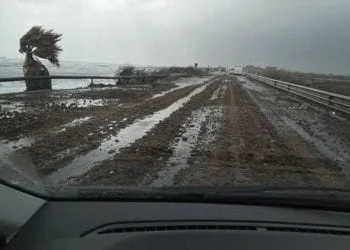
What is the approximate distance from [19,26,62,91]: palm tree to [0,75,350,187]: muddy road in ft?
47.6

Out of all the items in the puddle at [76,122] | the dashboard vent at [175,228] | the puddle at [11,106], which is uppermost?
the dashboard vent at [175,228]

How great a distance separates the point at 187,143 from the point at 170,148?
77cm

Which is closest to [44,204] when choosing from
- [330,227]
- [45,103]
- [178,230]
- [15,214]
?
[15,214]

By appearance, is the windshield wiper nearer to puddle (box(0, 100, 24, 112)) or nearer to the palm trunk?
puddle (box(0, 100, 24, 112))

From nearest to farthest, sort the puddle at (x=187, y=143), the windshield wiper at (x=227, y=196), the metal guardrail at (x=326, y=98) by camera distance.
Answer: the windshield wiper at (x=227, y=196) < the puddle at (x=187, y=143) < the metal guardrail at (x=326, y=98)

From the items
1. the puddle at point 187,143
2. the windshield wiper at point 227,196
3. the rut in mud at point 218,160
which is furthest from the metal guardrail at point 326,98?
the windshield wiper at point 227,196

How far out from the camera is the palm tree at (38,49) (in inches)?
1221

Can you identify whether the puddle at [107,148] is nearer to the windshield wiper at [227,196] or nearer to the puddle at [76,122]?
the puddle at [76,122]

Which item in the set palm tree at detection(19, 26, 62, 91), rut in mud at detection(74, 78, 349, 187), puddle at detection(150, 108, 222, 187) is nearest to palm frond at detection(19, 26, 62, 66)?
palm tree at detection(19, 26, 62, 91)

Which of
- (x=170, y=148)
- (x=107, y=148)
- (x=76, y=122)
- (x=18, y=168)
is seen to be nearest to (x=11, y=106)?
(x=76, y=122)

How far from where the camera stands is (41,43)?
106 feet

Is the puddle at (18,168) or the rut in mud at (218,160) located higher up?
the puddle at (18,168)

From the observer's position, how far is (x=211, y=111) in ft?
58.9

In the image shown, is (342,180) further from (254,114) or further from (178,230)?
(254,114)
